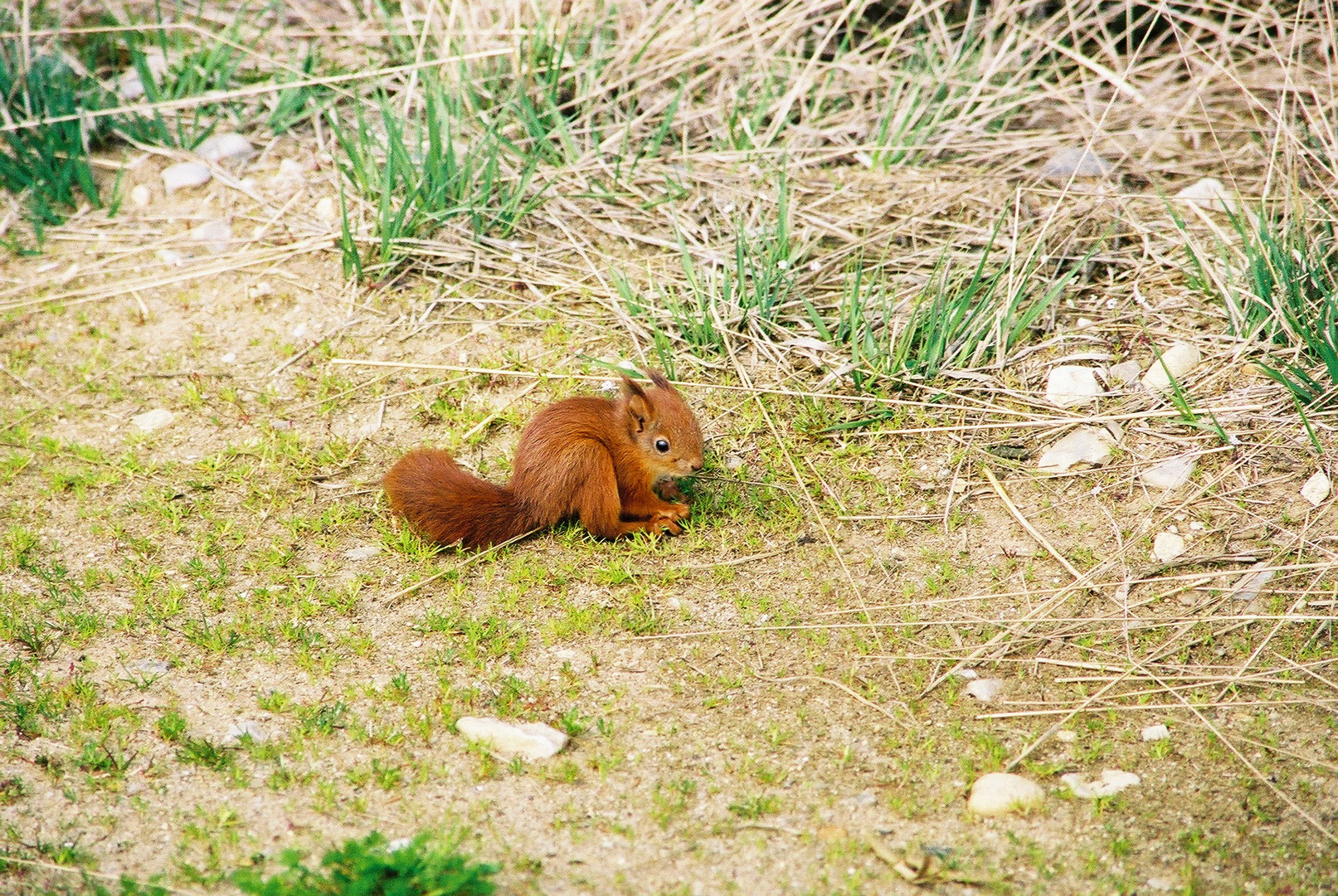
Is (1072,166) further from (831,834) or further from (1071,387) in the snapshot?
(831,834)

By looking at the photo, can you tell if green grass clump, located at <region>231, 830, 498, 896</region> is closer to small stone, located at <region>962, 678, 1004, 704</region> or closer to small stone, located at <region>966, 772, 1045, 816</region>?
small stone, located at <region>966, 772, 1045, 816</region>

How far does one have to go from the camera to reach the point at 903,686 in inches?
116

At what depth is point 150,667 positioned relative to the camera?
9.90ft

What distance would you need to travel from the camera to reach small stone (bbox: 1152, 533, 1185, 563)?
333 centimetres

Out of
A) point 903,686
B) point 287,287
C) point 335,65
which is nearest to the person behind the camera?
point 903,686

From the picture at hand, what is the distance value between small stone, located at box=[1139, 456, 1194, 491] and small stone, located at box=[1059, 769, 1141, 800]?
1.19m

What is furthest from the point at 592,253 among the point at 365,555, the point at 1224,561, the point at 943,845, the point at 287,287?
the point at 943,845

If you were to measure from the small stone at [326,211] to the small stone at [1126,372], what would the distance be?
3.21 metres

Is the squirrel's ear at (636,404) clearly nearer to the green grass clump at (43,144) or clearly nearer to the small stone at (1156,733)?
the small stone at (1156,733)

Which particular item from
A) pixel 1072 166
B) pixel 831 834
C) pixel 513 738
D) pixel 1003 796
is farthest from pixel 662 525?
pixel 1072 166

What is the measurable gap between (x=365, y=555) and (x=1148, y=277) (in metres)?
3.05

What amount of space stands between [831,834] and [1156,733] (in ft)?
2.94

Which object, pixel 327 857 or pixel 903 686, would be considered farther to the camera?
pixel 903 686

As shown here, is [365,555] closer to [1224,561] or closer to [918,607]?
[918,607]
